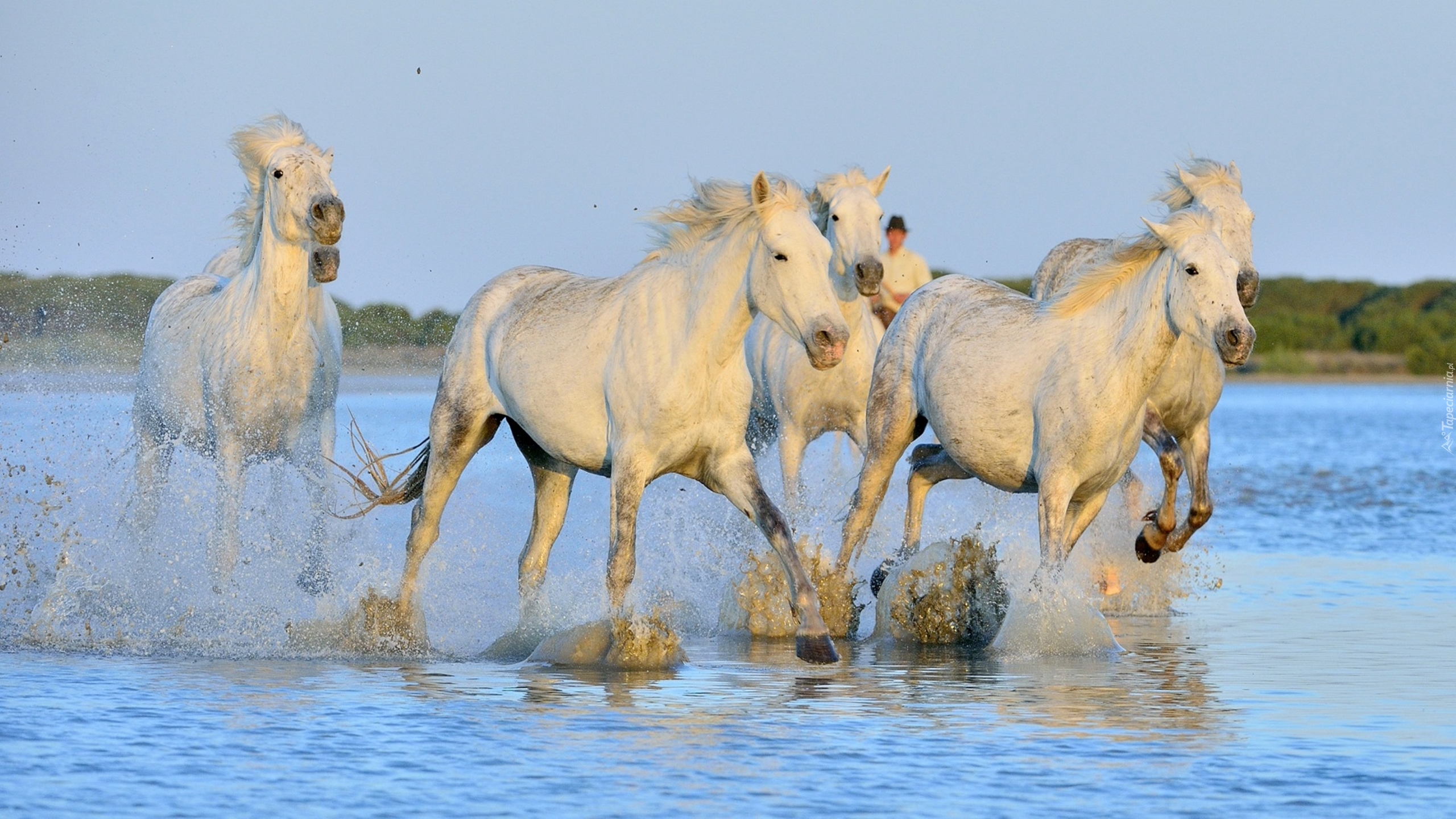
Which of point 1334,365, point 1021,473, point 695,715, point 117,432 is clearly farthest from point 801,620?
point 1334,365

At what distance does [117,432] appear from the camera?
11.3 metres

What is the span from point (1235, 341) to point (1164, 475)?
5.95 feet

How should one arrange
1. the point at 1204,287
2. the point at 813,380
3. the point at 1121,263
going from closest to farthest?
the point at 1204,287, the point at 1121,263, the point at 813,380

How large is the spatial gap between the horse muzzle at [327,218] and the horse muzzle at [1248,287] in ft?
14.0

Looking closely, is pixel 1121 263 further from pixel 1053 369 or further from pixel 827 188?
pixel 827 188

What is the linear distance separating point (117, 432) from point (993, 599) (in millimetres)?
5227

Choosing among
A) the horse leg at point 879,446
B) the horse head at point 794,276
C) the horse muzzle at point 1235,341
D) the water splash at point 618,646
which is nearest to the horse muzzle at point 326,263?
the water splash at point 618,646

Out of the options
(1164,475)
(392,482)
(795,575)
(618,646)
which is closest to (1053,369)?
(1164,475)

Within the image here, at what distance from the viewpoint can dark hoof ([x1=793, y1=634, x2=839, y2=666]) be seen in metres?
8.05

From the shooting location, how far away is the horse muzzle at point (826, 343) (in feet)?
24.7

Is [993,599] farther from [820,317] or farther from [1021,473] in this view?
[820,317]

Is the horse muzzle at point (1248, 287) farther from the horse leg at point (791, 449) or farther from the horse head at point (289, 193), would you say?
the horse head at point (289, 193)

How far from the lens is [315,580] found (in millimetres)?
9555

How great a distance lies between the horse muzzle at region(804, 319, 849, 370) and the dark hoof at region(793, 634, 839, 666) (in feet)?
3.96
